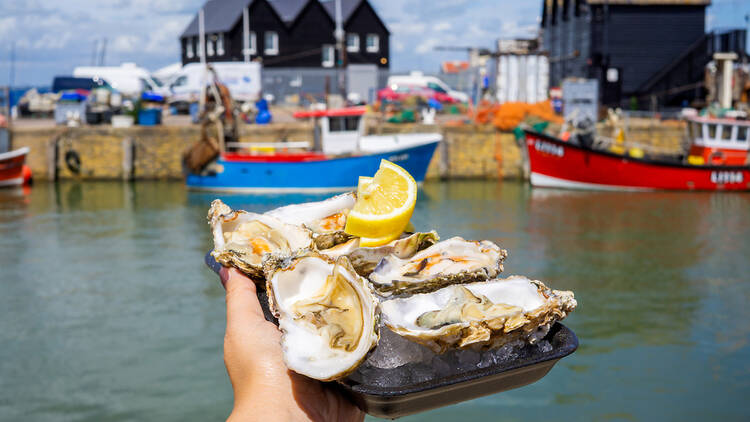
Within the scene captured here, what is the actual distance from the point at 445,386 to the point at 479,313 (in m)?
0.32

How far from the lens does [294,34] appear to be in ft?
148

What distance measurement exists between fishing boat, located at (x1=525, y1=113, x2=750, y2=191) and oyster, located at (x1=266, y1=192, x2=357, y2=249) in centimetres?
2094

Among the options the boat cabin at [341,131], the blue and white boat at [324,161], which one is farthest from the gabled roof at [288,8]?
the boat cabin at [341,131]

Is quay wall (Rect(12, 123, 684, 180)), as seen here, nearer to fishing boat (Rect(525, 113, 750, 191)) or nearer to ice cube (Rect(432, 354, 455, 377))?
fishing boat (Rect(525, 113, 750, 191))

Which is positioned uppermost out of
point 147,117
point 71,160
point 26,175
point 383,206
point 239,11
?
point 239,11

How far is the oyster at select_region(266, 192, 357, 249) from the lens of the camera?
8.98ft

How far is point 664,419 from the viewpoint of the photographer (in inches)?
270

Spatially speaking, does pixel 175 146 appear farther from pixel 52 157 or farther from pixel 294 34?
pixel 294 34

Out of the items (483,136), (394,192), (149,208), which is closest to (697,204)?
(483,136)

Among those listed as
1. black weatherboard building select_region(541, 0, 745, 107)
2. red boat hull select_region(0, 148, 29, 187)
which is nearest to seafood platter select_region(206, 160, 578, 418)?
red boat hull select_region(0, 148, 29, 187)

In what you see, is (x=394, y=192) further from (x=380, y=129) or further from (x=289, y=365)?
(x=380, y=129)

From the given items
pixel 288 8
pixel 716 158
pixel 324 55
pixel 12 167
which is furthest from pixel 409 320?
pixel 288 8

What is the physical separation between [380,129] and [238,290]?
2326 cm

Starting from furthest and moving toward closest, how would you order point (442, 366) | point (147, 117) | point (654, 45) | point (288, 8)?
1. point (288, 8)
2. point (654, 45)
3. point (147, 117)
4. point (442, 366)
